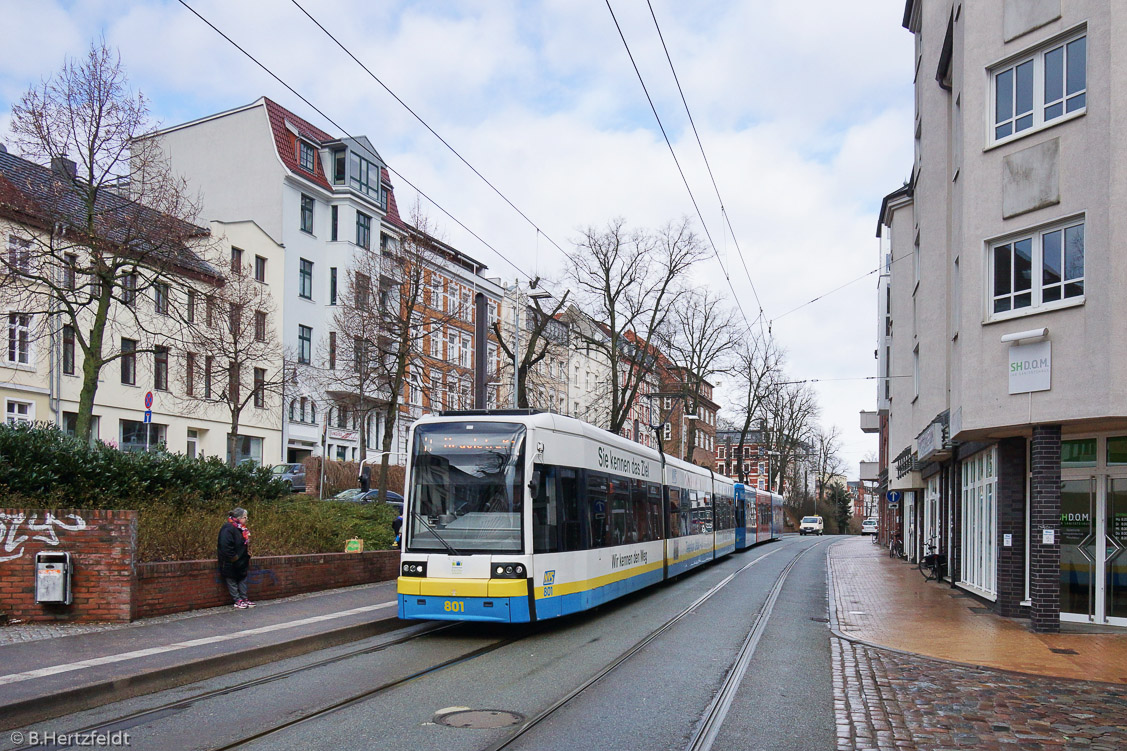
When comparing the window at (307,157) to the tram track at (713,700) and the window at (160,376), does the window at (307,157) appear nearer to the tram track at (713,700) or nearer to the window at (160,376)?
the window at (160,376)

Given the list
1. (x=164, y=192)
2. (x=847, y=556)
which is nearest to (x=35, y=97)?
(x=164, y=192)

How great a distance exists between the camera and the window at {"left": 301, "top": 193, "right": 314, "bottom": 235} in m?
47.4

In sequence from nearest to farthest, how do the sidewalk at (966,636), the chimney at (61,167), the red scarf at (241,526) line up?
the sidewalk at (966,636)
the red scarf at (241,526)
the chimney at (61,167)

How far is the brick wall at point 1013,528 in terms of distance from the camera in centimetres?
1692

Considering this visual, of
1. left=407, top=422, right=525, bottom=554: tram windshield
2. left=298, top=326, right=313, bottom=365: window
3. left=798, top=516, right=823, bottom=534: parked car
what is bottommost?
left=798, top=516, right=823, bottom=534: parked car

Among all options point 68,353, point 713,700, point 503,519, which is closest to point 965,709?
point 713,700

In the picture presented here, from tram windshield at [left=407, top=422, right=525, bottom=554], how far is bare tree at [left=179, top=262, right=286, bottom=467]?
8149mm

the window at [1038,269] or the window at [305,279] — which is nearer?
the window at [1038,269]

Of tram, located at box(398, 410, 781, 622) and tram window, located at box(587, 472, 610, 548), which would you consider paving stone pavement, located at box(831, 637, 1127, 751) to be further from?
tram window, located at box(587, 472, 610, 548)

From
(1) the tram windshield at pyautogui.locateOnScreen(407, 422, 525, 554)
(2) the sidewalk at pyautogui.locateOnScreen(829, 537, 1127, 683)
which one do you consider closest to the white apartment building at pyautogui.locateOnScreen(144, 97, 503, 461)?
(2) the sidewalk at pyautogui.locateOnScreen(829, 537, 1127, 683)

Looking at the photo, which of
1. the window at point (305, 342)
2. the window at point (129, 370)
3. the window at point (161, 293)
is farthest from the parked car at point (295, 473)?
the window at point (161, 293)

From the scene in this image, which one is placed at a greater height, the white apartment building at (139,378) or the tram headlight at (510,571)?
the white apartment building at (139,378)

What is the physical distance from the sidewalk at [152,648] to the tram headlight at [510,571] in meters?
2.04

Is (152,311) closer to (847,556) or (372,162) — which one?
(372,162)
